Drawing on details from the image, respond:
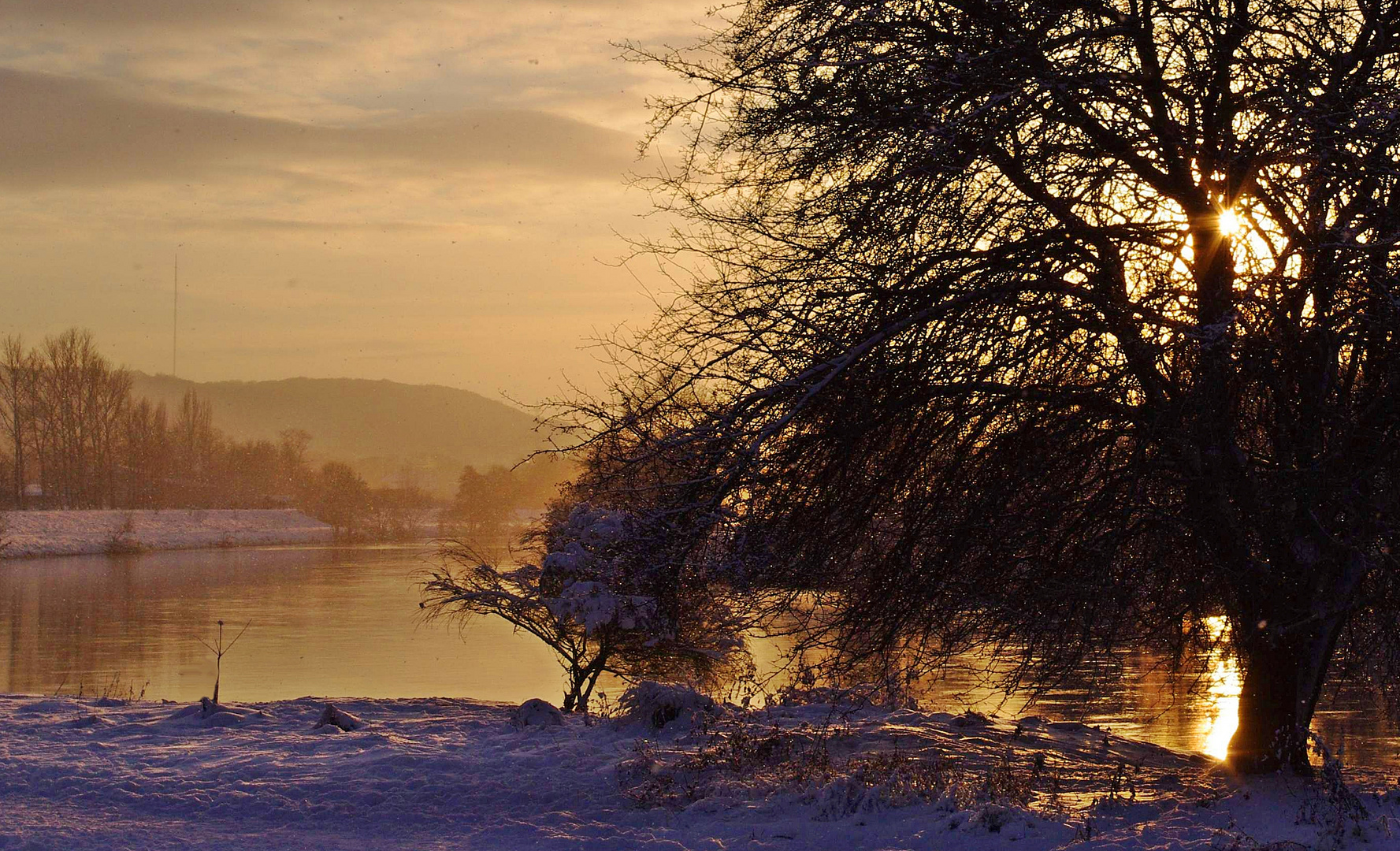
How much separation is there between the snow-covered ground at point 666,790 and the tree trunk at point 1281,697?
29 cm

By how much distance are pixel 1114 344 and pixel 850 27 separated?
2777 millimetres

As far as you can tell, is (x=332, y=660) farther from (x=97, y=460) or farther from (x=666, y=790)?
(x=97, y=460)

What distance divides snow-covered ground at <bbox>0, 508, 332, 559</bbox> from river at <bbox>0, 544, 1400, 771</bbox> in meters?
21.9

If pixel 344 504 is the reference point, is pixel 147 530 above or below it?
below

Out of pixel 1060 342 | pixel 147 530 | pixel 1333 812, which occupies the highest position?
pixel 1060 342

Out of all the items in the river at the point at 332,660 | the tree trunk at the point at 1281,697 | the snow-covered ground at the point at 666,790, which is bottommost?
the river at the point at 332,660

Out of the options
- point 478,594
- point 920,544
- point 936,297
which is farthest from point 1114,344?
point 478,594

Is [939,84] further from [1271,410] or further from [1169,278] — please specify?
[1271,410]

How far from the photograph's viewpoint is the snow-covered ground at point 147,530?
7338 centimetres

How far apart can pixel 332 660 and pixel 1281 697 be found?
23427 millimetres

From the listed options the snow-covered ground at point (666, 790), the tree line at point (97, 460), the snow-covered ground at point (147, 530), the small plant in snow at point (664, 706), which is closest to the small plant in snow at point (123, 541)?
the snow-covered ground at point (147, 530)

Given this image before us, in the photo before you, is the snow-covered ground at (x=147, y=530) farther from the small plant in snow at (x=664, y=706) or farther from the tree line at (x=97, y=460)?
the small plant in snow at (x=664, y=706)

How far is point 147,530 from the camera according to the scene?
3337 inches

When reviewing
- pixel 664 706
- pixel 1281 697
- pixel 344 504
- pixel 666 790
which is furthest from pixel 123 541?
pixel 1281 697
